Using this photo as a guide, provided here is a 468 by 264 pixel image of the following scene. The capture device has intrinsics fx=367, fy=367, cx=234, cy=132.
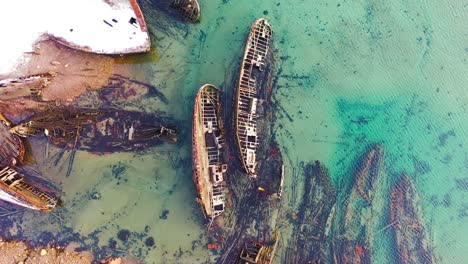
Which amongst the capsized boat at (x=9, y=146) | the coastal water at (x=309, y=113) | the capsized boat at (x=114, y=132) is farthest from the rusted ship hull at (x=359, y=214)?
the capsized boat at (x=9, y=146)

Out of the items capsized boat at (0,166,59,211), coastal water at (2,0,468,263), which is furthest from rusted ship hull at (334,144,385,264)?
capsized boat at (0,166,59,211)

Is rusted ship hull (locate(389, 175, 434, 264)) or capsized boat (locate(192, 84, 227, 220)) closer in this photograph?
capsized boat (locate(192, 84, 227, 220))

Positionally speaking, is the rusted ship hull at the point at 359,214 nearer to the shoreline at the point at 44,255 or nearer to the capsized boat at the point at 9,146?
the shoreline at the point at 44,255

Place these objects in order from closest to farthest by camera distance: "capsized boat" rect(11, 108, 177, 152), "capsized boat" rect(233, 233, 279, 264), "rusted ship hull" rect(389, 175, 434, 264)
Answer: "capsized boat" rect(233, 233, 279, 264) < "capsized boat" rect(11, 108, 177, 152) < "rusted ship hull" rect(389, 175, 434, 264)

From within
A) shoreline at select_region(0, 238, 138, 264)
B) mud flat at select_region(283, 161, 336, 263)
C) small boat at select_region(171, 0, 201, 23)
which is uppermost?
small boat at select_region(171, 0, 201, 23)

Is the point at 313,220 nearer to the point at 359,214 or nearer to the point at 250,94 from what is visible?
the point at 359,214

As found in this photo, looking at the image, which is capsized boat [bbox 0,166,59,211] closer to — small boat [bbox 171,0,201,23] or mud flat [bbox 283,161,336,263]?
small boat [bbox 171,0,201,23]

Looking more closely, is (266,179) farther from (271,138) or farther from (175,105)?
(175,105)

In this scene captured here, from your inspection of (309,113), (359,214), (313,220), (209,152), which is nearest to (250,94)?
(309,113)
